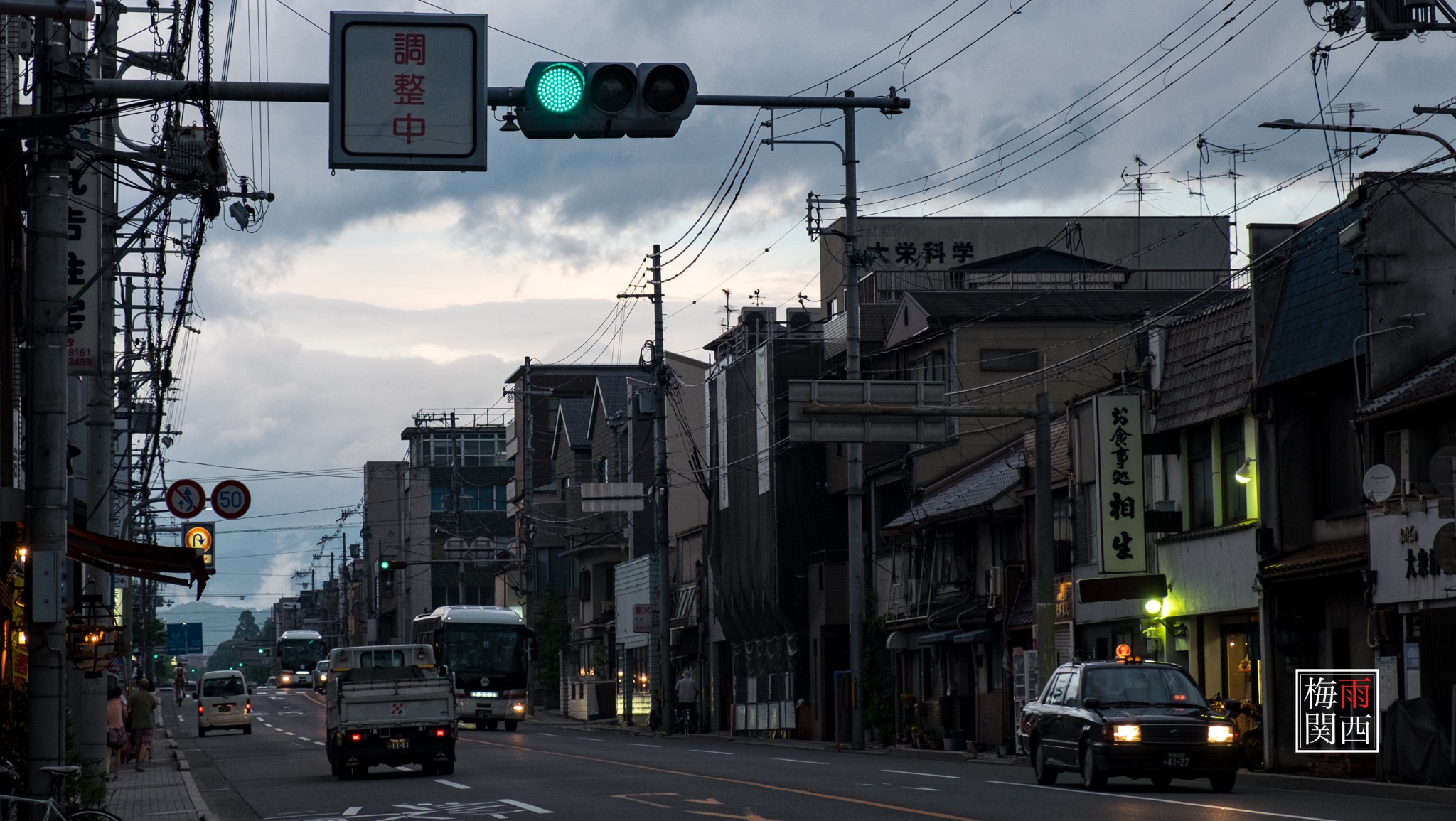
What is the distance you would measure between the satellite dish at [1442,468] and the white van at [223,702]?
136 ft

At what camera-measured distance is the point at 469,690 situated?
189 feet

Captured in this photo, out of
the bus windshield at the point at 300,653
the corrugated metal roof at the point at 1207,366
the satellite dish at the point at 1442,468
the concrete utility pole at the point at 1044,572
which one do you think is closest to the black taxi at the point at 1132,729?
the satellite dish at the point at 1442,468

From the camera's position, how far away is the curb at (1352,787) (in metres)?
23.0

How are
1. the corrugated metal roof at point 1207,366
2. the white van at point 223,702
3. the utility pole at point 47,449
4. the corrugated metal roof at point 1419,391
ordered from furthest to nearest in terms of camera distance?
the white van at point 223,702 < the corrugated metal roof at point 1207,366 < the corrugated metal roof at point 1419,391 < the utility pole at point 47,449

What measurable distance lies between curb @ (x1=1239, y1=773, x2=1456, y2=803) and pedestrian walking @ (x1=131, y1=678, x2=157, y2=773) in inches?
827

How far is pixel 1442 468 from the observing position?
2542 cm

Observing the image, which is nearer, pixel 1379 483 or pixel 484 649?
A: pixel 1379 483

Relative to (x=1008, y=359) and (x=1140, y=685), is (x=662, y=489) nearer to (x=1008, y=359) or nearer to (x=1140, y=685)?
(x=1008, y=359)

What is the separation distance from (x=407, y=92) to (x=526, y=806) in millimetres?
11548

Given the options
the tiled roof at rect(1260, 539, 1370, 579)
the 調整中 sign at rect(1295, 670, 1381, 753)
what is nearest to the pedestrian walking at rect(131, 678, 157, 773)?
the tiled roof at rect(1260, 539, 1370, 579)

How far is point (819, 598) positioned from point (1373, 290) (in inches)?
1133

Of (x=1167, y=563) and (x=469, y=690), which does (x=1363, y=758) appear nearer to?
(x=1167, y=563)

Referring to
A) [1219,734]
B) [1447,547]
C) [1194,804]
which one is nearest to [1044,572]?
[1447,547]

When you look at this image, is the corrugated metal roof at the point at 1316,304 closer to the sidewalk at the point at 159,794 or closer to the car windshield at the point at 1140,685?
the car windshield at the point at 1140,685
